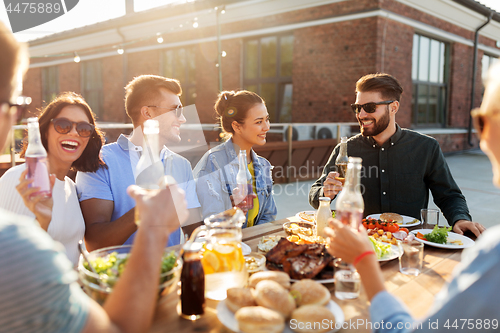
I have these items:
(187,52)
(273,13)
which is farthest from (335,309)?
(187,52)

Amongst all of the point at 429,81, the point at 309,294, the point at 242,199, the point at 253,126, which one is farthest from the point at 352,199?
the point at 429,81

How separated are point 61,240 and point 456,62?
538 inches

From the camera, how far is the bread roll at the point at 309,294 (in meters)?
1.16

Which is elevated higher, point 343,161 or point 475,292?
point 343,161

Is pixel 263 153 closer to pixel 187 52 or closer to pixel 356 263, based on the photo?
pixel 356 263

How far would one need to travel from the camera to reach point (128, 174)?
226 cm

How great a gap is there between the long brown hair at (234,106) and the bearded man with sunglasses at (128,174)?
1.64ft

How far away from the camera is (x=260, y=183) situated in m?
2.96

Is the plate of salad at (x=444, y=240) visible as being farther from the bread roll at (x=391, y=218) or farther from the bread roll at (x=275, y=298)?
the bread roll at (x=275, y=298)

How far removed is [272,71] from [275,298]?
35.5 feet

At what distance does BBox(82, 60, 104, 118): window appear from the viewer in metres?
16.0

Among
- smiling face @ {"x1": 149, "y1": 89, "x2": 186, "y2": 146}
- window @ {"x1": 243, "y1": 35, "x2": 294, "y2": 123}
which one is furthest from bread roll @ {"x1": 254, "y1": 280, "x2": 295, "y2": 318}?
window @ {"x1": 243, "y1": 35, "x2": 294, "y2": 123}

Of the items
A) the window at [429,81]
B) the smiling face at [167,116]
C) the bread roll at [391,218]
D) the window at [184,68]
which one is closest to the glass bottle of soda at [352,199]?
the bread roll at [391,218]

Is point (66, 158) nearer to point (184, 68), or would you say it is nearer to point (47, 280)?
point (47, 280)
